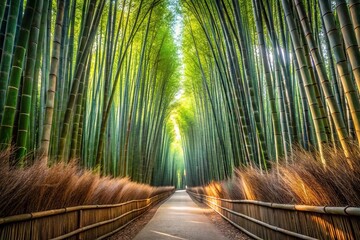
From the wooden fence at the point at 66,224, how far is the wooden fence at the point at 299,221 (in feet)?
5.97

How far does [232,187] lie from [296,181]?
113 inches

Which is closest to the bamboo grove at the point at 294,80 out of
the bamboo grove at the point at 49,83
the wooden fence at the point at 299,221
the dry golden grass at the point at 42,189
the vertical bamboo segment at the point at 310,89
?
the vertical bamboo segment at the point at 310,89

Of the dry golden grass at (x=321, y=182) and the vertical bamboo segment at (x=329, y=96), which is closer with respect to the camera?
the dry golden grass at (x=321, y=182)

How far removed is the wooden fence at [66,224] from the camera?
1.52 m

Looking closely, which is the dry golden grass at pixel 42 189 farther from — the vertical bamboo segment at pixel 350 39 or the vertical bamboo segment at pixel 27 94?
→ the vertical bamboo segment at pixel 350 39

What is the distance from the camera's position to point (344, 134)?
1762mm

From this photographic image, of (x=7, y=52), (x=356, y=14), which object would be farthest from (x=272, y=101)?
(x=7, y=52)

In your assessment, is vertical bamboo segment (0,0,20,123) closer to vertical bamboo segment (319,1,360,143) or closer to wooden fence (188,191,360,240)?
vertical bamboo segment (319,1,360,143)

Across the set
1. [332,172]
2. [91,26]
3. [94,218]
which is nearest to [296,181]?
[332,172]

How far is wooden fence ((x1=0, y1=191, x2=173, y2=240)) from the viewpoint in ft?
5.00

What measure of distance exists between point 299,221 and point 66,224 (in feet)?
6.44

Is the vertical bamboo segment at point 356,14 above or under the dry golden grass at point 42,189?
above

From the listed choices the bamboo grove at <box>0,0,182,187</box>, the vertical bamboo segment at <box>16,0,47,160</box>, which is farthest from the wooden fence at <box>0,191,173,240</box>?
the vertical bamboo segment at <box>16,0,47,160</box>

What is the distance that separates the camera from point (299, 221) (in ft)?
6.50
